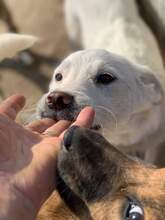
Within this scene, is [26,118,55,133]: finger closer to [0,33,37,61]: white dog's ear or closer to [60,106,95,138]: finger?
[60,106,95,138]: finger

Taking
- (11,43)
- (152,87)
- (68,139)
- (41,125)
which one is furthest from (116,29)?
(68,139)

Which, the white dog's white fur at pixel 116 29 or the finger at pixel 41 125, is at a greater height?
the white dog's white fur at pixel 116 29

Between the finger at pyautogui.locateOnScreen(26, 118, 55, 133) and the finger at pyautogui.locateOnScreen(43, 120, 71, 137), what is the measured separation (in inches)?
2.0

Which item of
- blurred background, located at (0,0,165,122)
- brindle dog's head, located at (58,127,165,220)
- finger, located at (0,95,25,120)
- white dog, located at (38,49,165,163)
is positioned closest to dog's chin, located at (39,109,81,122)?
white dog, located at (38,49,165,163)

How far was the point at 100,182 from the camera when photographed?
4.47 feet

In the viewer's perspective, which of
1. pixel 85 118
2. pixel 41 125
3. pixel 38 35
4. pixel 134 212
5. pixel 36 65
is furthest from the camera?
pixel 38 35

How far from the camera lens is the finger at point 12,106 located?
165 cm

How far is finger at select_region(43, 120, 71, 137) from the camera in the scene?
5.36 ft

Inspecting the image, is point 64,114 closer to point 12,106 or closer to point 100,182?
point 12,106

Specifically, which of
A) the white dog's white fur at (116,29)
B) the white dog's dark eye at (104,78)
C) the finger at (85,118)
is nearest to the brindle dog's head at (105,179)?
the finger at (85,118)

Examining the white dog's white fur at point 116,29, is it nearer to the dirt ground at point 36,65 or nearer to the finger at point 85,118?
the dirt ground at point 36,65

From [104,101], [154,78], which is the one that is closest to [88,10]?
[154,78]

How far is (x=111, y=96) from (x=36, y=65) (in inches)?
43.1

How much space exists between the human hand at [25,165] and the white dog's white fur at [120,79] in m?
0.28
